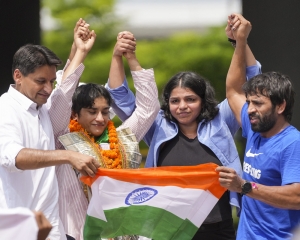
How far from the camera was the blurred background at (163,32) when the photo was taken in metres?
6.81

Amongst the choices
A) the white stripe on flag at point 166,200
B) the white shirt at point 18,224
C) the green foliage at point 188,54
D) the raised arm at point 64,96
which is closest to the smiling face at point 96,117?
the raised arm at point 64,96

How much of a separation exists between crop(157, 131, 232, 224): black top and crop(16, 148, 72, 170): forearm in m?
0.94

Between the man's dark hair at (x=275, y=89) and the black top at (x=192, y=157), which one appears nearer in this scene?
the man's dark hair at (x=275, y=89)

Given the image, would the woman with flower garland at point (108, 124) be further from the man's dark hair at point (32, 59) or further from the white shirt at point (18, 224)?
the white shirt at point (18, 224)

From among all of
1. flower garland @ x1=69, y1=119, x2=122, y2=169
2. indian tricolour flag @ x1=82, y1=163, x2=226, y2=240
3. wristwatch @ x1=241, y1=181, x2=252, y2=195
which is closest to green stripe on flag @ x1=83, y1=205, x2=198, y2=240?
indian tricolour flag @ x1=82, y1=163, x2=226, y2=240

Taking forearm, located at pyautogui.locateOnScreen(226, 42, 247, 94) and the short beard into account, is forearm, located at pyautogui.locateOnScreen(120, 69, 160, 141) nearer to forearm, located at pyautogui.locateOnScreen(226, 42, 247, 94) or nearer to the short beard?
forearm, located at pyautogui.locateOnScreen(226, 42, 247, 94)

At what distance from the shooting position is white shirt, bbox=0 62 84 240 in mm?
4441

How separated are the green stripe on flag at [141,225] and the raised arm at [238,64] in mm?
755

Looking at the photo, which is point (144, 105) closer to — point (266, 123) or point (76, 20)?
point (266, 123)

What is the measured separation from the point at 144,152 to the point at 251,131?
680 cm

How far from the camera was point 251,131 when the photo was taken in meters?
4.80

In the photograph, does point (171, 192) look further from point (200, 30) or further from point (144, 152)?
point (200, 30)

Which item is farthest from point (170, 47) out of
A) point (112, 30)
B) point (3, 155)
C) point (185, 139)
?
point (3, 155)

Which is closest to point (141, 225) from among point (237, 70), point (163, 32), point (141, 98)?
point (141, 98)
